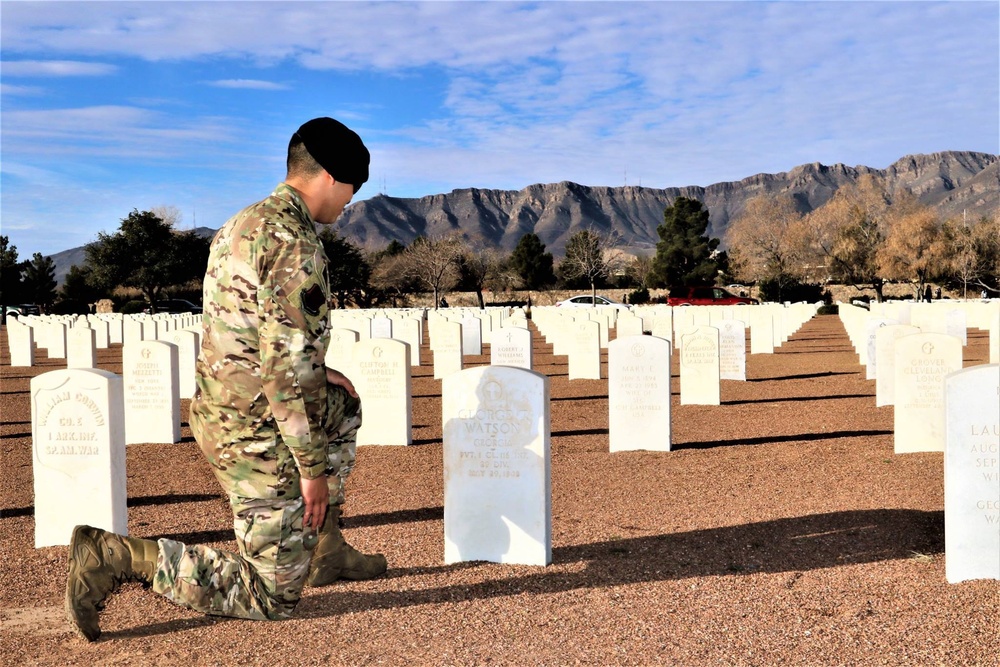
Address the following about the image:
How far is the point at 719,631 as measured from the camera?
4230mm

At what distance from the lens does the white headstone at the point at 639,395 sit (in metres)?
9.08

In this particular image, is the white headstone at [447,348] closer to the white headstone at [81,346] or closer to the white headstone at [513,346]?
the white headstone at [513,346]

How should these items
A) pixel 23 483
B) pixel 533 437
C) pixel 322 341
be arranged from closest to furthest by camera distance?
pixel 322 341 < pixel 533 437 < pixel 23 483

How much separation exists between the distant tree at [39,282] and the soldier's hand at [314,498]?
5865 centimetres

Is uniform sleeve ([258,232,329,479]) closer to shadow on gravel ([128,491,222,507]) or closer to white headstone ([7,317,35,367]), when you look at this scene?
shadow on gravel ([128,491,222,507])

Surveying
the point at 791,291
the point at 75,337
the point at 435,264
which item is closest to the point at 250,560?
the point at 75,337

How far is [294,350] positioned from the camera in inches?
134

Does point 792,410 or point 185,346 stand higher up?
point 185,346

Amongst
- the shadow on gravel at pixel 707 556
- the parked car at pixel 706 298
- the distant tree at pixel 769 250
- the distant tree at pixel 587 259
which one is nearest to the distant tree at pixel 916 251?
the distant tree at pixel 769 250

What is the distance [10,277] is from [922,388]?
6107 centimetres

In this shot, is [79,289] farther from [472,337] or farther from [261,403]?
[261,403]

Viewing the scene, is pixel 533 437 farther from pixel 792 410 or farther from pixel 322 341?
pixel 792 410

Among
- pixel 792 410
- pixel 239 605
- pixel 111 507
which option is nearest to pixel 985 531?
pixel 239 605

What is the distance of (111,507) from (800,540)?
4.49 m
